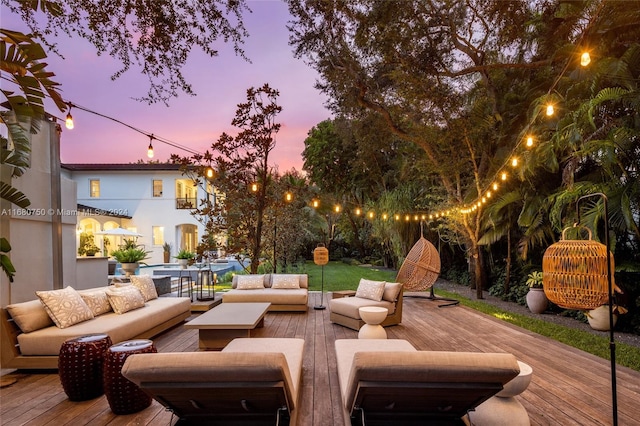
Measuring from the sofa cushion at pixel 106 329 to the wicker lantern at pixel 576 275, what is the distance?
496 cm

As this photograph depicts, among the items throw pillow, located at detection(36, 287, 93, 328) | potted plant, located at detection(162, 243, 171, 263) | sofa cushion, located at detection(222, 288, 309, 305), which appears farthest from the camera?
potted plant, located at detection(162, 243, 171, 263)

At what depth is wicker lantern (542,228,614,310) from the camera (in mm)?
3521

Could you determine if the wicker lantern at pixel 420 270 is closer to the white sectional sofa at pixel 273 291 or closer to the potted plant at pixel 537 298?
the potted plant at pixel 537 298

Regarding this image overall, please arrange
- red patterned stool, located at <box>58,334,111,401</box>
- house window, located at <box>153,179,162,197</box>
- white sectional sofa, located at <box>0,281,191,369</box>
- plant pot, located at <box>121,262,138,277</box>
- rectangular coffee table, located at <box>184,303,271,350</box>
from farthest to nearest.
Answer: house window, located at <box>153,179,162,197</box> → plant pot, located at <box>121,262,138,277</box> → rectangular coffee table, located at <box>184,303,271,350</box> → white sectional sofa, located at <box>0,281,191,369</box> → red patterned stool, located at <box>58,334,111,401</box>

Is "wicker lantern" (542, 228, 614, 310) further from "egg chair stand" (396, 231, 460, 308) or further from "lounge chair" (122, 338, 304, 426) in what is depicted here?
"egg chair stand" (396, 231, 460, 308)

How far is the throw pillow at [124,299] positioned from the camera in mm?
5020

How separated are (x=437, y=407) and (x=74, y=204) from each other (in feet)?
24.2

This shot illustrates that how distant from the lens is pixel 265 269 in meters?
12.0

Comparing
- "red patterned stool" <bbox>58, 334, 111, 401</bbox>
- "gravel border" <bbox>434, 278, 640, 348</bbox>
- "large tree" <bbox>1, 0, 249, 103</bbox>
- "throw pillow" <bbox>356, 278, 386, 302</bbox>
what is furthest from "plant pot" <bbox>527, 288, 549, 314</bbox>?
"red patterned stool" <bbox>58, 334, 111, 401</bbox>

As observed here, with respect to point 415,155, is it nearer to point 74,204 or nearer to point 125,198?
point 74,204

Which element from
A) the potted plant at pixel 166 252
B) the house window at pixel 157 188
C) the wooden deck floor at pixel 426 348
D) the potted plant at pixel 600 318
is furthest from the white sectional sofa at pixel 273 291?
the house window at pixel 157 188

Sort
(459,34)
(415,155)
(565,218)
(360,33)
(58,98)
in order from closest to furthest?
(58,98) < (565,218) < (360,33) < (459,34) < (415,155)

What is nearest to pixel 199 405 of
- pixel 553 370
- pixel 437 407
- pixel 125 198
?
pixel 437 407

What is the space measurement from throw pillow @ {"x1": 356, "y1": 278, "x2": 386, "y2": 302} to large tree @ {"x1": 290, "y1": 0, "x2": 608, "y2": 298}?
4072 millimetres
